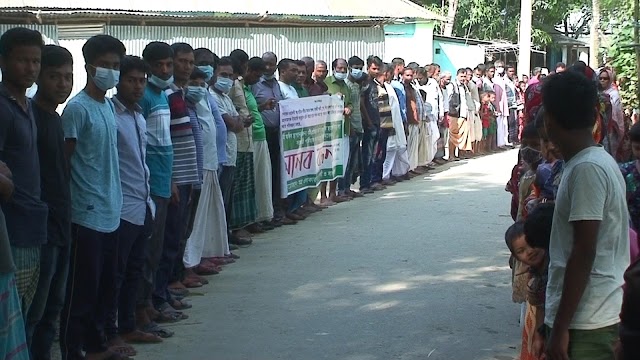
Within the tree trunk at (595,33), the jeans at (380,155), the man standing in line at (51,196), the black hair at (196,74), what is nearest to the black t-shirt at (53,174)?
the man standing in line at (51,196)

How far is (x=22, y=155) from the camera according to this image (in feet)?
16.4

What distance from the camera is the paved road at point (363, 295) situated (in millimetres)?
6766

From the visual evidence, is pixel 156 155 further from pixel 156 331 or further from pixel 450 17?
pixel 450 17

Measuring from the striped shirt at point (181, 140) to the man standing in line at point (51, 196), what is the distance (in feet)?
6.87

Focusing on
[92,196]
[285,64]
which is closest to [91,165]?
[92,196]

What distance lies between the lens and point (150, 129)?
23.0 ft

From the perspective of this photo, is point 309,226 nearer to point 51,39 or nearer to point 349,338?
point 349,338

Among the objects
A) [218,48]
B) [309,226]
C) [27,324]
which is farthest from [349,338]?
[218,48]

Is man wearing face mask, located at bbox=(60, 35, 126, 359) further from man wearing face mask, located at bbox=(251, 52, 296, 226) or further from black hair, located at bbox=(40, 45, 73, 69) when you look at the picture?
man wearing face mask, located at bbox=(251, 52, 296, 226)

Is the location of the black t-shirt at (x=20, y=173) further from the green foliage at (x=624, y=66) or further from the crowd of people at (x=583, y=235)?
the green foliage at (x=624, y=66)

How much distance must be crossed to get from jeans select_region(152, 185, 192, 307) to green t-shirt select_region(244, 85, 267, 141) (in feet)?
9.69

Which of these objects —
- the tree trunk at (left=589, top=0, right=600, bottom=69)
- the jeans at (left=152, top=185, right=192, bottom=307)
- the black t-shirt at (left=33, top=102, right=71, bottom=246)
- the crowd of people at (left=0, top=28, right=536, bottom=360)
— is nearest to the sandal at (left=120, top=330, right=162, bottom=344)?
the crowd of people at (left=0, top=28, right=536, bottom=360)

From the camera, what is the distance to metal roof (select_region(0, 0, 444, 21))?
680 inches

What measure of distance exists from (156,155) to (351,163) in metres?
8.06
